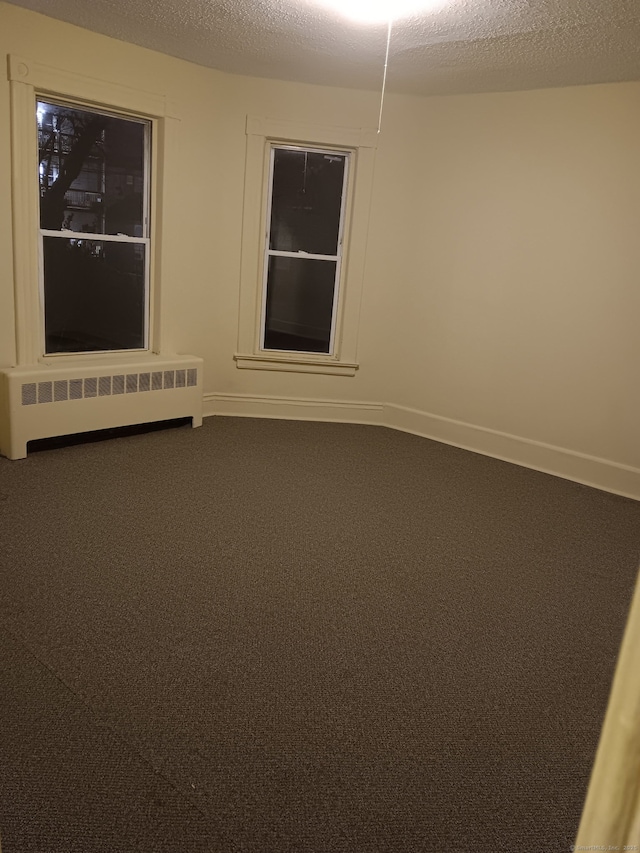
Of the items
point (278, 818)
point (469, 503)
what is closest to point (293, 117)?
point (469, 503)

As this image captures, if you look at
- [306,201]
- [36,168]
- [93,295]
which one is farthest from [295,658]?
[306,201]

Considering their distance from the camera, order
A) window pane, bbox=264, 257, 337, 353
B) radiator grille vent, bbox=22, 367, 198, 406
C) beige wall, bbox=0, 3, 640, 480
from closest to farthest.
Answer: radiator grille vent, bbox=22, 367, 198, 406, beige wall, bbox=0, 3, 640, 480, window pane, bbox=264, 257, 337, 353

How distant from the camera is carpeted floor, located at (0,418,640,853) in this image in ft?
5.37

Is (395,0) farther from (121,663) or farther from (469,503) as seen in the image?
(121,663)

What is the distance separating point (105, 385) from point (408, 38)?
2788 mm

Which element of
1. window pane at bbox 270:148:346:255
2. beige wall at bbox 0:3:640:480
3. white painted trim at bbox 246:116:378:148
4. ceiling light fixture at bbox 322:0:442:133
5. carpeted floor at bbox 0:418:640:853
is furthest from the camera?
window pane at bbox 270:148:346:255

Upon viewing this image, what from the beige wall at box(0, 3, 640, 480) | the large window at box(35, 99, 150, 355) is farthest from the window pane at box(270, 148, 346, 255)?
the large window at box(35, 99, 150, 355)

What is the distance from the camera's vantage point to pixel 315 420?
541 centimetres

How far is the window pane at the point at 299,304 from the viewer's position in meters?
5.28

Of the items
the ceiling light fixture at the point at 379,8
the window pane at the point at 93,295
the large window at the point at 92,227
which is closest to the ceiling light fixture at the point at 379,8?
the ceiling light fixture at the point at 379,8

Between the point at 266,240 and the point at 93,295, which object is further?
the point at 266,240

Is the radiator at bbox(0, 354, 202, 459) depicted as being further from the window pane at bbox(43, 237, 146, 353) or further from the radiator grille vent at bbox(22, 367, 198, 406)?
the window pane at bbox(43, 237, 146, 353)

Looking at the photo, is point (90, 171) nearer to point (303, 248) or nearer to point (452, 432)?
point (303, 248)

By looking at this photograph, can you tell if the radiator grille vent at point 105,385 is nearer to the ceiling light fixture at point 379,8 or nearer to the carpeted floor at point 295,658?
the carpeted floor at point 295,658
